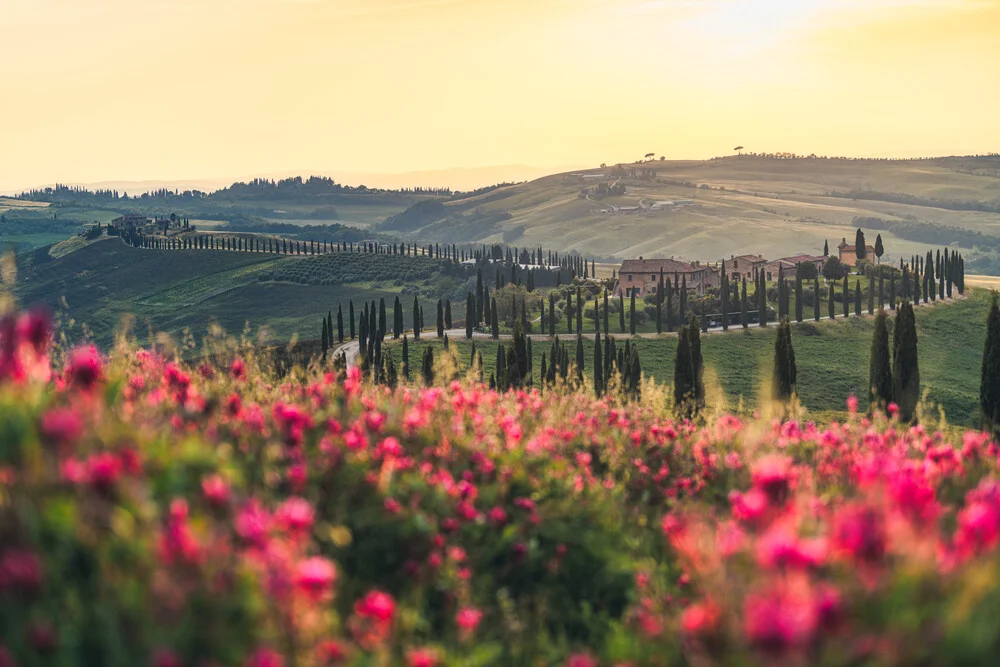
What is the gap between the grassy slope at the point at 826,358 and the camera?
9188 centimetres

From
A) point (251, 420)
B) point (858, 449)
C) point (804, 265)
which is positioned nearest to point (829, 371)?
point (804, 265)

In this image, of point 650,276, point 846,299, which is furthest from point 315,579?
point 650,276

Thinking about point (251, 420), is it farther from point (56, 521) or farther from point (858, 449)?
point (858, 449)

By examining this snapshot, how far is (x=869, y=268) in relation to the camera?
13462 cm

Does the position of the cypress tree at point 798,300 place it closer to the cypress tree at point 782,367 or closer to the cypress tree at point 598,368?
the cypress tree at point 598,368

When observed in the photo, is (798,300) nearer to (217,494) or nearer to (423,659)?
(423,659)

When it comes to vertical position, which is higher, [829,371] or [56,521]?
[56,521]

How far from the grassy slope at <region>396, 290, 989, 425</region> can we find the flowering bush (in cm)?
7393

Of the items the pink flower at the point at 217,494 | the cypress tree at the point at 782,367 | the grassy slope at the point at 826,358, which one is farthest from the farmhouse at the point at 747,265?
the pink flower at the point at 217,494

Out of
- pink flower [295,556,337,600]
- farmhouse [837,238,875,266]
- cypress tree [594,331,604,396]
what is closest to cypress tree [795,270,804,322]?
cypress tree [594,331,604,396]

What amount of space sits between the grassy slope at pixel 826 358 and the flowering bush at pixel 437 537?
73932 mm

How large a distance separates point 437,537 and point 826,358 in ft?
324

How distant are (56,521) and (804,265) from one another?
134659mm

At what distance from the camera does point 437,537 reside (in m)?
9.53
